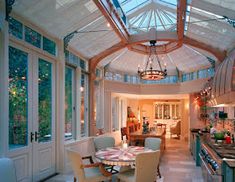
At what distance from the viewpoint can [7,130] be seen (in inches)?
150

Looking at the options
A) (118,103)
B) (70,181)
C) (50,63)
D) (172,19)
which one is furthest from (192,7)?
(118,103)

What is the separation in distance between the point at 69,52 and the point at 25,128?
256 centimetres

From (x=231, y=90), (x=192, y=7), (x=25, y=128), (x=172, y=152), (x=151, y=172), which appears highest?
(x=192, y=7)

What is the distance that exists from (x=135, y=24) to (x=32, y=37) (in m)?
3.47

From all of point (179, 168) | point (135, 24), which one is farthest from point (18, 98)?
point (179, 168)

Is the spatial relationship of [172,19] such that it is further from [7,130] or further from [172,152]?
[7,130]

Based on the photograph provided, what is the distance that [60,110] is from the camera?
5.70 metres

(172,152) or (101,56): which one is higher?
(101,56)

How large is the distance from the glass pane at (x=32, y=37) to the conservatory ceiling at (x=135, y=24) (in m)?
0.19

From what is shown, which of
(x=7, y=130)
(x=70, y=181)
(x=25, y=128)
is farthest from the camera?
(x=70, y=181)

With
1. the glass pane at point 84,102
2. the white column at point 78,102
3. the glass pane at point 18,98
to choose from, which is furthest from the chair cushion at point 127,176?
the glass pane at point 84,102

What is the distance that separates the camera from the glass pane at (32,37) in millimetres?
4586

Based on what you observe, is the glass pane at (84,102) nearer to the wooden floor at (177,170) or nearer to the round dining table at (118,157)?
the wooden floor at (177,170)

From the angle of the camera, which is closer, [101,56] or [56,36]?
[56,36]
